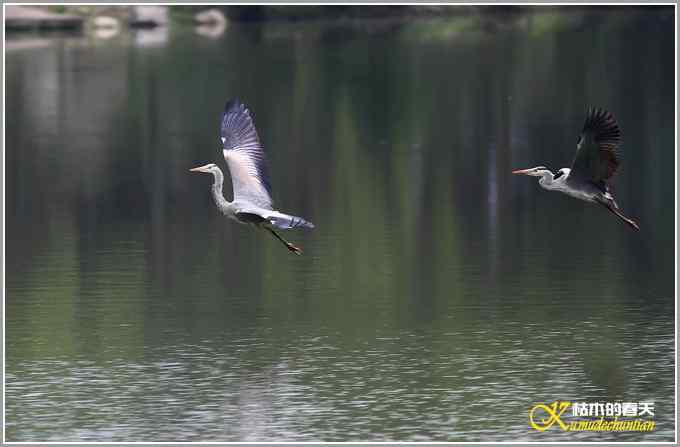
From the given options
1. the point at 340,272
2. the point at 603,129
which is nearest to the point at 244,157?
the point at 603,129

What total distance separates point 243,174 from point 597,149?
4.07 meters

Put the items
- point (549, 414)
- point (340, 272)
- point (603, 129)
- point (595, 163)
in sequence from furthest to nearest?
point (340, 272) → point (595, 163) → point (603, 129) → point (549, 414)

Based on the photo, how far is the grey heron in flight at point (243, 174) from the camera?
2182cm

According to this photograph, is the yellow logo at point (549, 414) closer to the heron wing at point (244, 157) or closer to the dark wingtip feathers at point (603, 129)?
the dark wingtip feathers at point (603, 129)

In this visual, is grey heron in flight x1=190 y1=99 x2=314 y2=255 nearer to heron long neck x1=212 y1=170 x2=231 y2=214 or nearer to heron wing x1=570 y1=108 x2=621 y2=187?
heron long neck x1=212 y1=170 x2=231 y2=214

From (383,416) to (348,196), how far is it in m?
17.6

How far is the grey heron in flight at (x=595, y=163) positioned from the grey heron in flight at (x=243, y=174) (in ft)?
9.60

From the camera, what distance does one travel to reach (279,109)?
54656mm

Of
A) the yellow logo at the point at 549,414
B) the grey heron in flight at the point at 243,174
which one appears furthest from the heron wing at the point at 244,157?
the yellow logo at the point at 549,414

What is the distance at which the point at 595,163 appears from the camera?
21891 millimetres

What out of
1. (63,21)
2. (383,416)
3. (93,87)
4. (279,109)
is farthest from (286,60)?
(383,416)

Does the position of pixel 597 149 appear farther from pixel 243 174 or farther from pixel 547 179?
pixel 243 174

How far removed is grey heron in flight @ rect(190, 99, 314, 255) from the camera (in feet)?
71.6

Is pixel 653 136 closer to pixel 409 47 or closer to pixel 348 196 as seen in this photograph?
pixel 348 196
